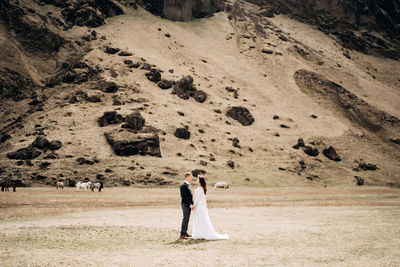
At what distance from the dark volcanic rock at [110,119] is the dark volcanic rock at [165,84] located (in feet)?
74.3

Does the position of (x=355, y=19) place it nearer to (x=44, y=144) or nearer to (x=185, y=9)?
(x=185, y=9)

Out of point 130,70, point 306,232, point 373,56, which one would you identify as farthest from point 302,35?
point 306,232

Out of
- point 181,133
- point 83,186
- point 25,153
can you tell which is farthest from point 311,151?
point 25,153

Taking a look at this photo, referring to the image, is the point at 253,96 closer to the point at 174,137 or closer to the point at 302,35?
the point at 174,137

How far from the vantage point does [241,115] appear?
320 feet

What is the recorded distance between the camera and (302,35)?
152625 mm

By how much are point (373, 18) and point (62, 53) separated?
143937 millimetres

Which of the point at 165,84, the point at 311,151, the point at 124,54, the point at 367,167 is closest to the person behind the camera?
the point at 367,167

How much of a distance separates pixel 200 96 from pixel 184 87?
4.98 meters

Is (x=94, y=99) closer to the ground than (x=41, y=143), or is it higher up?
higher up

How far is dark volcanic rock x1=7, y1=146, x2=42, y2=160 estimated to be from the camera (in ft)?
221

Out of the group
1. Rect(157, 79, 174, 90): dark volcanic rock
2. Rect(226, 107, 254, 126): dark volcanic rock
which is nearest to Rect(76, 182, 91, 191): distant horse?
Rect(157, 79, 174, 90): dark volcanic rock

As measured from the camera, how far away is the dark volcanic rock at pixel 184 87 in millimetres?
97688

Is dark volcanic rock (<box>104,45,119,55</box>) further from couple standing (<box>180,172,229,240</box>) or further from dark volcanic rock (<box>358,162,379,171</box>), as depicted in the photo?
couple standing (<box>180,172,229,240</box>)
